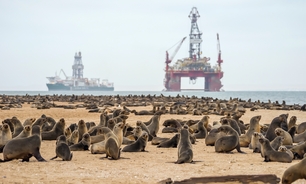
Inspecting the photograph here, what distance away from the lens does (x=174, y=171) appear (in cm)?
818

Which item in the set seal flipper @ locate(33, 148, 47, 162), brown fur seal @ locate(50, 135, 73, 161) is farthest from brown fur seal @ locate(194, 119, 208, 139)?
seal flipper @ locate(33, 148, 47, 162)

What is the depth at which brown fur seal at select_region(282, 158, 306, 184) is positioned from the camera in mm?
6730

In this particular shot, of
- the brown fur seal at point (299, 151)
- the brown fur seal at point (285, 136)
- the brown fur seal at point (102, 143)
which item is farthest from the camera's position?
the brown fur seal at point (285, 136)

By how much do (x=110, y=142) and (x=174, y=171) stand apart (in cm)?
206

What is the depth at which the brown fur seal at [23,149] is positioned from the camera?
359 inches

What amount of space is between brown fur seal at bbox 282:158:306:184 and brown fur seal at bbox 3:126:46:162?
449 centimetres

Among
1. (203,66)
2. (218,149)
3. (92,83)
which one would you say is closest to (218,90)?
(203,66)

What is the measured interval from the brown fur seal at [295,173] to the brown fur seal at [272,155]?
7.36 feet

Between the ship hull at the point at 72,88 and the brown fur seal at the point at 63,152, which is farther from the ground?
the ship hull at the point at 72,88

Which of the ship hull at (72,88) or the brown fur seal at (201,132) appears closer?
the brown fur seal at (201,132)

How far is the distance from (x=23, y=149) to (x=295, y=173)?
484 centimetres

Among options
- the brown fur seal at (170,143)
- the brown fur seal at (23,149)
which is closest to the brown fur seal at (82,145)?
the brown fur seal at (170,143)

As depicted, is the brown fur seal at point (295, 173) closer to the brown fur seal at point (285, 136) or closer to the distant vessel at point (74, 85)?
the brown fur seal at point (285, 136)

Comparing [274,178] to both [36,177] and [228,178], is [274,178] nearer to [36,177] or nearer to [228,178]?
[228,178]
